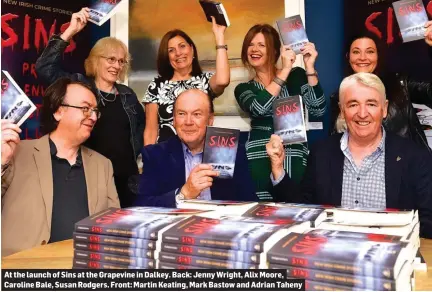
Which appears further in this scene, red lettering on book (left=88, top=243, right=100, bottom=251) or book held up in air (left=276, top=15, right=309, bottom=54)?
book held up in air (left=276, top=15, right=309, bottom=54)

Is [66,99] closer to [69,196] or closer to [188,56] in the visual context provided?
[69,196]

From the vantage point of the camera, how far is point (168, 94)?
11.3 ft

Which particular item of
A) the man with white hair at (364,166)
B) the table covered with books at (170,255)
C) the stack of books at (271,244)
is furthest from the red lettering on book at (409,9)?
the stack of books at (271,244)

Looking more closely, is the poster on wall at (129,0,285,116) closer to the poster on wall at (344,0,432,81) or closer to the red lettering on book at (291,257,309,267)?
the poster on wall at (344,0,432,81)

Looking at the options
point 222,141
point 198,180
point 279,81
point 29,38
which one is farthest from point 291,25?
point 29,38

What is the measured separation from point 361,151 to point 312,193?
33 centimetres

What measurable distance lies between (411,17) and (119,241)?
228cm

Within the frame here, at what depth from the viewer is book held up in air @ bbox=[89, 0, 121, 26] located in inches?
129

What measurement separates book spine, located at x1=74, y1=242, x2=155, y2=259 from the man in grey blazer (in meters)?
0.88

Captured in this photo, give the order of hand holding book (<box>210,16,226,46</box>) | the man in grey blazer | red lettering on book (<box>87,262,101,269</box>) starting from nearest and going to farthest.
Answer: red lettering on book (<box>87,262,101,269</box>), the man in grey blazer, hand holding book (<box>210,16,226,46</box>)

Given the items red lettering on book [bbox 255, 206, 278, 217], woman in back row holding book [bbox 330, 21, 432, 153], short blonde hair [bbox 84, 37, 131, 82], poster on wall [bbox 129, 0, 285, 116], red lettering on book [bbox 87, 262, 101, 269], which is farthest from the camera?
poster on wall [bbox 129, 0, 285, 116]

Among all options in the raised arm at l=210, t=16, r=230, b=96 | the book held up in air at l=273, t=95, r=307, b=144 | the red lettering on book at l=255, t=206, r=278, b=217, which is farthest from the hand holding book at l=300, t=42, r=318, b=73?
the red lettering on book at l=255, t=206, r=278, b=217

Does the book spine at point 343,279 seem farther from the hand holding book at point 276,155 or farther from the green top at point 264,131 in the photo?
the green top at point 264,131

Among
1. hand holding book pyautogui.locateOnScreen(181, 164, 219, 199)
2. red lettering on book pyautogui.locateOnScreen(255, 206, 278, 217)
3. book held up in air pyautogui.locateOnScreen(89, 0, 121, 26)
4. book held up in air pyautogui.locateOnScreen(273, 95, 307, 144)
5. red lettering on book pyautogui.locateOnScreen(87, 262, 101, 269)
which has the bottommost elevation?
red lettering on book pyautogui.locateOnScreen(87, 262, 101, 269)
